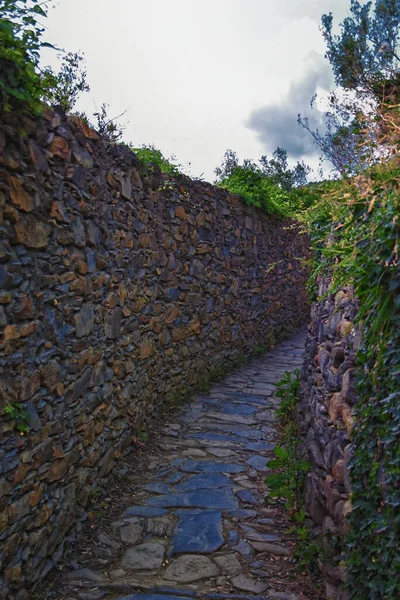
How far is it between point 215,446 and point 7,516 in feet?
8.65

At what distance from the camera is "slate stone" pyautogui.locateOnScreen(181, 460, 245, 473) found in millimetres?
4398

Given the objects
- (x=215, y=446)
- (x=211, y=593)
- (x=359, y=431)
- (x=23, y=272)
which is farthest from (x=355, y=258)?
A: (x=215, y=446)

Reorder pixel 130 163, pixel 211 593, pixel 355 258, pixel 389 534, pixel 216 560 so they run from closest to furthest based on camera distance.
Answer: pixel 389 534 < pixel 355 258 < pixel 211 593 < pixel 216 560 < pixel 130 163

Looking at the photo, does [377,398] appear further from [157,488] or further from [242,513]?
[157,488]

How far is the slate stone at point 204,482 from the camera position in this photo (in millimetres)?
4086

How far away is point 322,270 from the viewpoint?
3998 millimetres

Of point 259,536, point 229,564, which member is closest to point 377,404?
point 229,564

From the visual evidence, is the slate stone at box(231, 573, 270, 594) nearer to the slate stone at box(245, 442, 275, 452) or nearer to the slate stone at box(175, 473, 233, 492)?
the slate stone at box(175, 473, 233, 492)

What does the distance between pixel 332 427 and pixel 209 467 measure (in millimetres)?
1717

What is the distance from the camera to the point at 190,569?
3.08 meters

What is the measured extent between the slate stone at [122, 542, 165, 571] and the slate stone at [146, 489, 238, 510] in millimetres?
540

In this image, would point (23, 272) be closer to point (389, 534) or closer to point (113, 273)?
point (113, 273)

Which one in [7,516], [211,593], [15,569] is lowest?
[211,593]

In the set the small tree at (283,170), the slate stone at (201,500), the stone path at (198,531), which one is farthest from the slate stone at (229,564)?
the small tree at (283,170)
